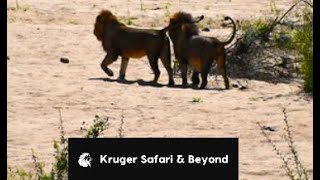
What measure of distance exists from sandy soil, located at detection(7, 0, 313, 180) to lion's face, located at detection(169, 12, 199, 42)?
64 centimetres

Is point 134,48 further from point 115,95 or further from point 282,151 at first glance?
point 282,151

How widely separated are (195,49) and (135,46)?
75 cm

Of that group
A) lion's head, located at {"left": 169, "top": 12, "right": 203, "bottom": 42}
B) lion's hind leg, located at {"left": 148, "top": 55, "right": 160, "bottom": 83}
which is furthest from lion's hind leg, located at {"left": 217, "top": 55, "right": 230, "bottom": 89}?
lion's hind leg, located at {"left": 148, "top": 55, "right": 160, "bottom": 83}

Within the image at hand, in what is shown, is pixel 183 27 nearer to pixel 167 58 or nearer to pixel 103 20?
pixel 167 58

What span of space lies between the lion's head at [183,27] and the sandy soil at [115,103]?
0.65 m

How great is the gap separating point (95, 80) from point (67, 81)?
448 millimetres

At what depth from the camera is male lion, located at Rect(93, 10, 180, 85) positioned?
43.9 feet

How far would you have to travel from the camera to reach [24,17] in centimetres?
1759

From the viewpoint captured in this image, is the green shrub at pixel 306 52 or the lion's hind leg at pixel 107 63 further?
the lion's hind leg at pixel 107 63

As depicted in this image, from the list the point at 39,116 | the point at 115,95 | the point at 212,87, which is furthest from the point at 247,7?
the point at 39,116

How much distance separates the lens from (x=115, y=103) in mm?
11547

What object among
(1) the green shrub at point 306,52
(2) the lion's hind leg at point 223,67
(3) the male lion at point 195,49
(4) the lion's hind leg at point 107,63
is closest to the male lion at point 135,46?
(4) the lion's hind leg at point 107,63

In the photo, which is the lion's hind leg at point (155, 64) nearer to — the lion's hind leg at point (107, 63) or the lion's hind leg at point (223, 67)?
the lion's hind leg at point (107, 63)

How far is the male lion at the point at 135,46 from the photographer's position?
527 inches
